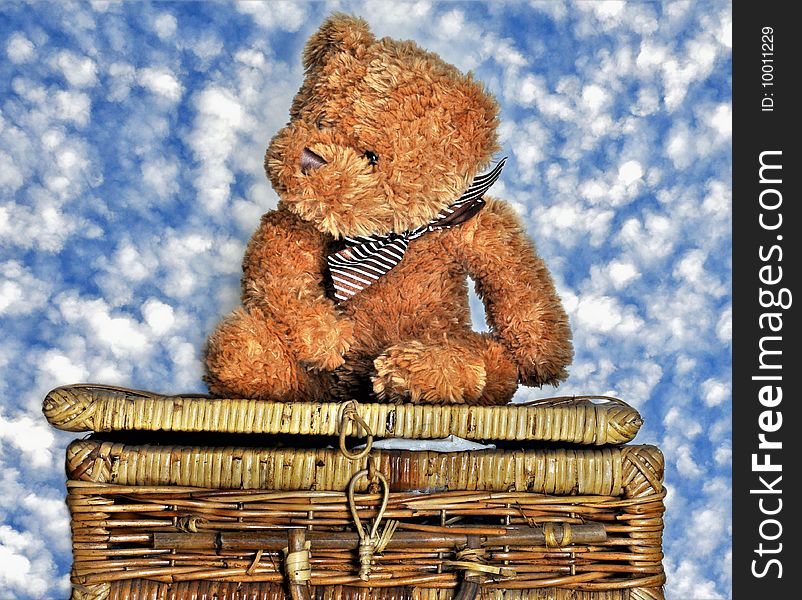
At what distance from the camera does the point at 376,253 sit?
96cm

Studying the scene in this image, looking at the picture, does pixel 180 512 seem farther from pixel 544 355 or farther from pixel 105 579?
pixel 544 355

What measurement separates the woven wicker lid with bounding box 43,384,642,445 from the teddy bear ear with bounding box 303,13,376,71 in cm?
36

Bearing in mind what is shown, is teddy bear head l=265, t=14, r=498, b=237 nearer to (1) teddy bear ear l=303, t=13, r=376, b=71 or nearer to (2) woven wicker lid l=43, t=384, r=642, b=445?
(1) teddy bear ear l=303, t=13, r=376, b=71

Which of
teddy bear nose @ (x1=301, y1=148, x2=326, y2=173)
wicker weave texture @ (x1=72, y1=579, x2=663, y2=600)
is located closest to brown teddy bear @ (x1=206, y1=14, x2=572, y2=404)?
teddy bear nose @ (x1=301, y1=148, x2=326, y2=173)

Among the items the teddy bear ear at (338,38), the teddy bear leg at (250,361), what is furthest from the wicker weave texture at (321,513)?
the teddy bear ear at (338,38)

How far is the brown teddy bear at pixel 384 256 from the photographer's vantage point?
2.85ft

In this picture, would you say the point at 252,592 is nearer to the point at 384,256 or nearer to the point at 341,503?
the point at 341,503

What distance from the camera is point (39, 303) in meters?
1.30

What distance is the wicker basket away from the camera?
32.4 inches

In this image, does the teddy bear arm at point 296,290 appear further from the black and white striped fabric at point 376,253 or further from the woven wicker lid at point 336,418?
the woven wicker lid at point 336,418

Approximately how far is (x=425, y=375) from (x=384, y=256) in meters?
0.15

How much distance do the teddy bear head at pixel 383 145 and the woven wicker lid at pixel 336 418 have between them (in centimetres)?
18

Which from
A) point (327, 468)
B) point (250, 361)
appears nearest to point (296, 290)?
point (250, 361)
